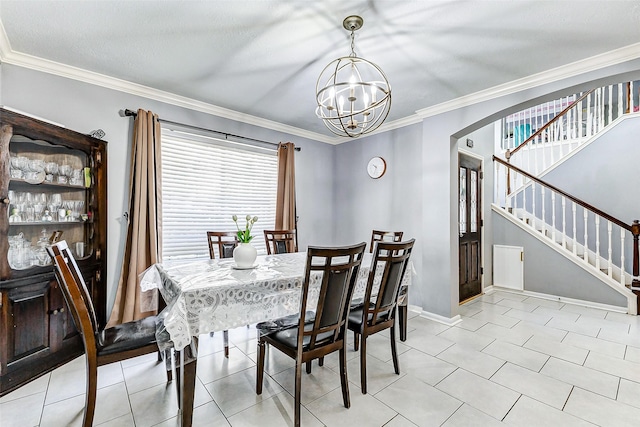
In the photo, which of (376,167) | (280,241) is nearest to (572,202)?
(376,167)

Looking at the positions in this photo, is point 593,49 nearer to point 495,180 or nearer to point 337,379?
point 495,180

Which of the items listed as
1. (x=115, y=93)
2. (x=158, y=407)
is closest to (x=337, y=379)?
(x=158, y=407)

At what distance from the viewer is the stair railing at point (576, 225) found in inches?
155

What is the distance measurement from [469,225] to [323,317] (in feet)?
11.1

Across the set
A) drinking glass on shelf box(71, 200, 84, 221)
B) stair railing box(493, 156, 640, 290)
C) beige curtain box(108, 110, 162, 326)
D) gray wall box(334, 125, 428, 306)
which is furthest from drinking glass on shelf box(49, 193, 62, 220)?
stair railing box(493, 156, 640, 290)

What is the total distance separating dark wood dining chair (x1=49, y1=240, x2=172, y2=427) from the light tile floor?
37 cm

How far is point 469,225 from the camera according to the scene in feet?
14.2

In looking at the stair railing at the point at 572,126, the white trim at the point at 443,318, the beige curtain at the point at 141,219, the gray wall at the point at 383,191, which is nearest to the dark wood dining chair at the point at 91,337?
the beige curtain at the point at 141,219

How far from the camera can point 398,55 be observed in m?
2.44

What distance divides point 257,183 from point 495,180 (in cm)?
412

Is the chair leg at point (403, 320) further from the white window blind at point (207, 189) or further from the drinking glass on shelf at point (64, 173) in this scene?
the drinking glass on shelf at point (64, 173)

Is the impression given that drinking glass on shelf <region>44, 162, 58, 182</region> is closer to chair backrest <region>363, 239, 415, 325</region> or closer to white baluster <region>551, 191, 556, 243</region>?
chair backrest <region>363, 239, 415, 325</region>

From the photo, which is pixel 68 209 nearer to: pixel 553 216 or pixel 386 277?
pixel 386 277

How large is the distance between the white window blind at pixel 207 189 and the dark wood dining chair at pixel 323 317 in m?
1.94
